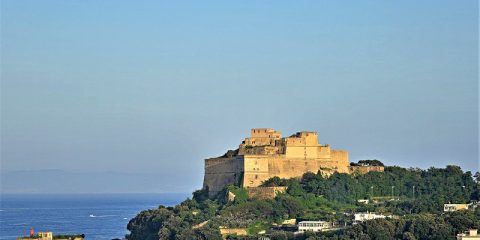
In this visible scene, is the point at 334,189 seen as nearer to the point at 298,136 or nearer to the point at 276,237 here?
the point at 298,136

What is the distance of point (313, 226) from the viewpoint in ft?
302

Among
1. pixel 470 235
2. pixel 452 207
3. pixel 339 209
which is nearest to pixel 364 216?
pixel 339 209

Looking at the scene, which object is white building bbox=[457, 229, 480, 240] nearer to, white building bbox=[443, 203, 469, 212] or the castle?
white building bbox=[443, 203, 469, 212]

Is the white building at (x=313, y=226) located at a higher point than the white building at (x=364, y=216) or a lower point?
lower

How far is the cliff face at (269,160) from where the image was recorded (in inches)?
3915

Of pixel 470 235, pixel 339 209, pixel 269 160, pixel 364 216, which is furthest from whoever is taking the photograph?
pixel 269 160

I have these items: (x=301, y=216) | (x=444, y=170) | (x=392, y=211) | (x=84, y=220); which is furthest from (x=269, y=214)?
(x=84, y=220)

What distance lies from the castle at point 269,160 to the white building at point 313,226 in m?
7.89

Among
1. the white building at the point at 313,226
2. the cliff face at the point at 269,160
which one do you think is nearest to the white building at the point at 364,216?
the white building at the point at 313,226

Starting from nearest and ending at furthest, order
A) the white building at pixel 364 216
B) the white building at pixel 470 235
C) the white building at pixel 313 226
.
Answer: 1. the white building at pixel 470 235
2. the white building at pixel 313 226
3. the white building at pixel 364 216

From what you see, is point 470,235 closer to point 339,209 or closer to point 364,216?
point 364,216

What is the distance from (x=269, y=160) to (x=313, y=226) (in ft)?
29.1

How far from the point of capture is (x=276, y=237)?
296 feet

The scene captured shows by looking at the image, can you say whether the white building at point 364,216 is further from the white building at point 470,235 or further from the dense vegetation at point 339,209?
the white building at point 470,235
